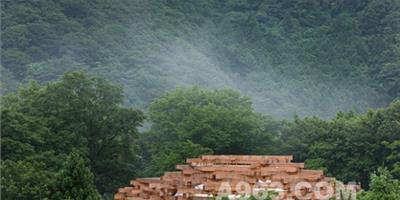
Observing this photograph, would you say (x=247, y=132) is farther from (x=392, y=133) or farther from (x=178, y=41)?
(x=178, y=41)

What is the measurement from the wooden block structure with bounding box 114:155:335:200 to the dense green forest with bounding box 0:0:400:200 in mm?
2869

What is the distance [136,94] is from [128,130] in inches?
911

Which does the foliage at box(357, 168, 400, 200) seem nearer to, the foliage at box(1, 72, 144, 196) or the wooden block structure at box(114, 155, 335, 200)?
the wooden block structure at box(114, 155, 335, 200)

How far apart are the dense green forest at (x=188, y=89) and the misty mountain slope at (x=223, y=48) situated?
0.15 meters

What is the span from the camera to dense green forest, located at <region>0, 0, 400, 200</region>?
3700 centimetres

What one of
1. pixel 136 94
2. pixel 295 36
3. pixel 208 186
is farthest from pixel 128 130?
pixel 295 36

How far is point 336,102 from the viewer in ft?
226

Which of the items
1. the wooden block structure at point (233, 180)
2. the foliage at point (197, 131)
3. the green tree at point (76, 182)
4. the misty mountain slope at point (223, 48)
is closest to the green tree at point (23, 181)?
the green tree at point (76, 182)

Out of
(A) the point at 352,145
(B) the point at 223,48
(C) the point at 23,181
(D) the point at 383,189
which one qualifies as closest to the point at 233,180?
(D) the point at 383,189

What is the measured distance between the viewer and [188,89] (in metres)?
51.9

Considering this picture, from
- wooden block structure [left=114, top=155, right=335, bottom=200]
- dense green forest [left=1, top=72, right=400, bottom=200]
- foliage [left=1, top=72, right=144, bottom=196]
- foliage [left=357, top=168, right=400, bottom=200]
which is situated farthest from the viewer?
foliage [left=1, top=72, right=144, bottom=196]

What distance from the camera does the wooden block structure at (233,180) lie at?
22938 mm

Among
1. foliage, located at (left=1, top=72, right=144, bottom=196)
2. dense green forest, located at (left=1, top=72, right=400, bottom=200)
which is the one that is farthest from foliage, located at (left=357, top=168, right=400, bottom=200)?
foliage, located at (left=1, top=72, right=144, bottom=196)

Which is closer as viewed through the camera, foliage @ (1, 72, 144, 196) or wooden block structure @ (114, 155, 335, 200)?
wooden block structure @ (114, 155, 335, 200)
